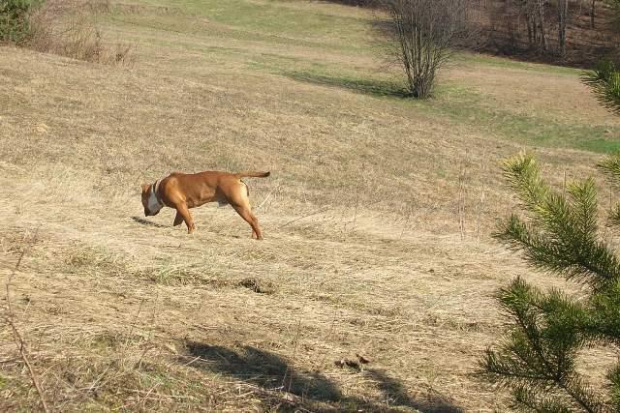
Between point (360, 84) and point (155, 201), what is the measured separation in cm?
2888

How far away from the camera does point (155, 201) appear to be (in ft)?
34.1

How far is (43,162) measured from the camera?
554 inches

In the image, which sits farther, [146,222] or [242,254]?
[146,222]

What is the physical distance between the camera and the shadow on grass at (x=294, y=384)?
4840 millimetres

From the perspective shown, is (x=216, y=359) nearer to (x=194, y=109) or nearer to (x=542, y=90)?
(x=194, y=109)

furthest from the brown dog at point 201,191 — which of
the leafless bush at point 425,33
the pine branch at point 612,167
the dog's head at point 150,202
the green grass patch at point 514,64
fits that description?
the green grass patch at point 514,64

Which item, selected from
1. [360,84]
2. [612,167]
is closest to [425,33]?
[360,84]

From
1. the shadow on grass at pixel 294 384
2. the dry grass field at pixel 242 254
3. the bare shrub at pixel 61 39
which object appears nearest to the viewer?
the shadow on grass at pixel 294 384

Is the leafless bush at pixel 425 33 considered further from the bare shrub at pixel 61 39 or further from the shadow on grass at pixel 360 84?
the bare shrub at pixel 61 39

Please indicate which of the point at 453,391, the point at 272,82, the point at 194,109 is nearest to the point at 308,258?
the point at 453,391

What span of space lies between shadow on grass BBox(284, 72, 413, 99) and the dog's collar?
86.2 feet

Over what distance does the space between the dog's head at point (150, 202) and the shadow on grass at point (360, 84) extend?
26.2m

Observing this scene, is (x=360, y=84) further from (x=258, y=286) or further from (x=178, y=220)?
(x=258, y=286)

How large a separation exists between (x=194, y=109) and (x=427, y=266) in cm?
1518
